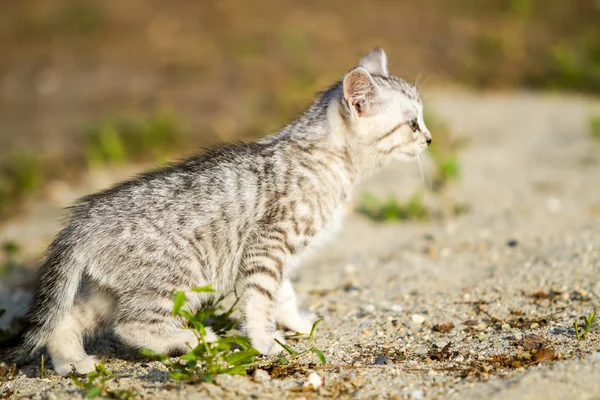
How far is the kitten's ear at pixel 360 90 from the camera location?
4449mm

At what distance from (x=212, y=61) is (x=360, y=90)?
24.2 ft

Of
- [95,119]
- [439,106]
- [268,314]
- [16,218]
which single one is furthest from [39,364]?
[439,106]

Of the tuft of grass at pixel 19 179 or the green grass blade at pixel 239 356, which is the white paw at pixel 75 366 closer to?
the green grass blade at pixel 239 356

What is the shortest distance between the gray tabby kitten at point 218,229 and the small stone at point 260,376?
43 centimetres

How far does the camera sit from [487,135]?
899 cm

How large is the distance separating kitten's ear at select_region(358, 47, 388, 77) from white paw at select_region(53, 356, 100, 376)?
2.86m

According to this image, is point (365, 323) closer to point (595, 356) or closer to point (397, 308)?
point (397, 308)

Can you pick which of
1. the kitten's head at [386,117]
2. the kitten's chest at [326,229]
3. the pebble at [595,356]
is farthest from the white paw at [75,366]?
the pebble at [595,356]

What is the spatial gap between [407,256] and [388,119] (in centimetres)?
164

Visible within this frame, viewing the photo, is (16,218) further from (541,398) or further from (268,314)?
(541,398)

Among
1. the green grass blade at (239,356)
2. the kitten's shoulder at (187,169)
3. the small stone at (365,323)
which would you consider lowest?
the small stone at (365,323)

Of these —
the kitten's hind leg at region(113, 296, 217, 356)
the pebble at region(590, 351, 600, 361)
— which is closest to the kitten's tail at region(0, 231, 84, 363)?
the kitten's hind leg at region(113, 296, 217, 356)

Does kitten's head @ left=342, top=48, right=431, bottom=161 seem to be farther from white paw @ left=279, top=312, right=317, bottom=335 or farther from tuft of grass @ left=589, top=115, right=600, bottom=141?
tuft of grass @ left=589, top=115, right=600, bottom=141

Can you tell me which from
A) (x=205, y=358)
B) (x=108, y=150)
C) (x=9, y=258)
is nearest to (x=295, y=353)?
(x=205, y=358)
